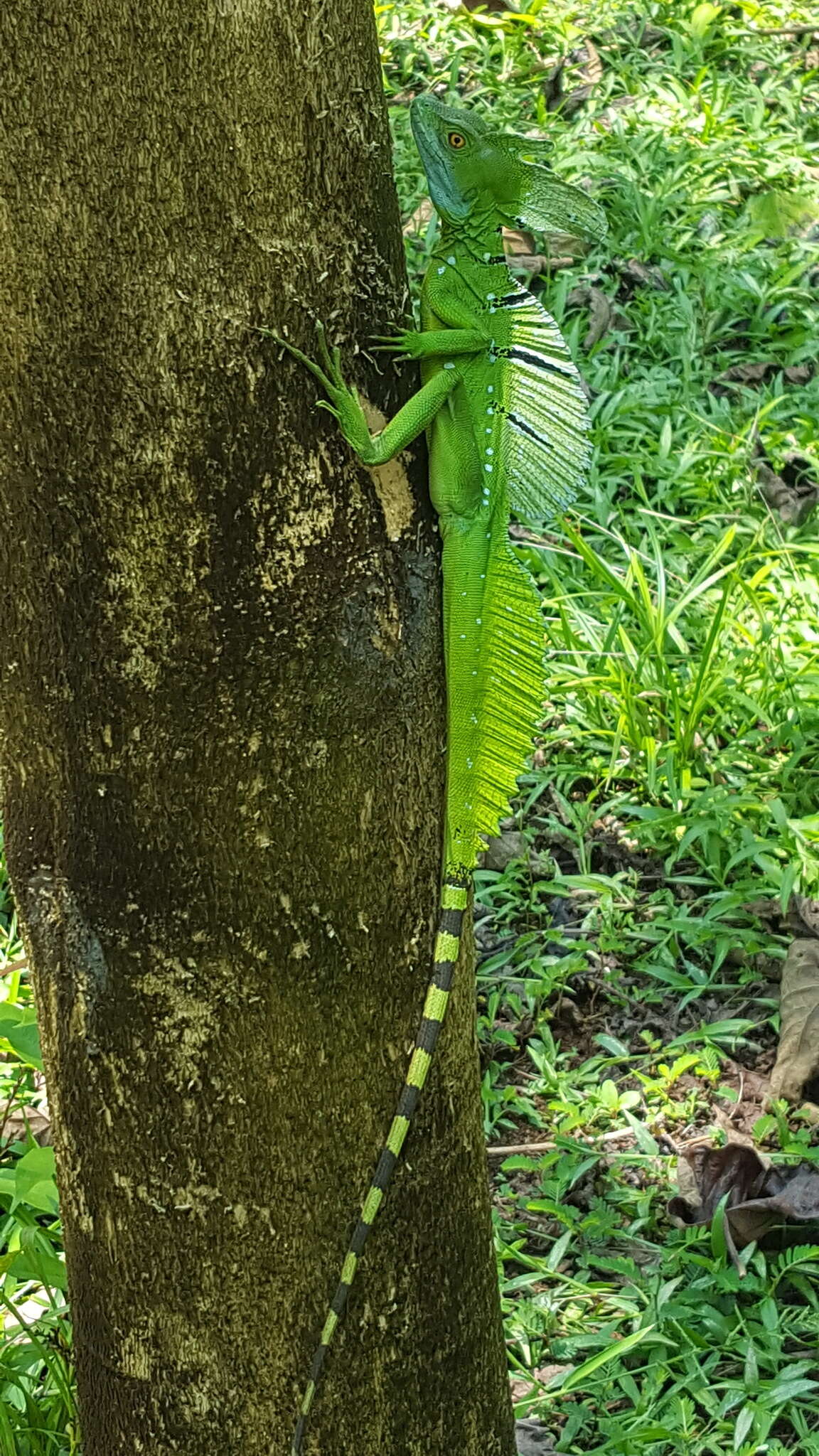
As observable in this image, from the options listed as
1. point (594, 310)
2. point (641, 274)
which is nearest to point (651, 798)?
point (594, 310)

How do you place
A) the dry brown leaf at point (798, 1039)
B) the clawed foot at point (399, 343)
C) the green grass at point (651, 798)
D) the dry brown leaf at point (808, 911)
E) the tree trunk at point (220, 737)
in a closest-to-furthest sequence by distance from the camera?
1. the tree trunk at point (220, 737)
2. the clawed foot at point (399, 343)
3. the green grass at point (651, 798)
4. the dry brown leaf at point (798, 1039)
5. the dry brown leaf at point (808, 911)

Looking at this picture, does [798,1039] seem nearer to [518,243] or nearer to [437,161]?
[437,161]

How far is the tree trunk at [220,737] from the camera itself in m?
1.54

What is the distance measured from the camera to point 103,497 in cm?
162

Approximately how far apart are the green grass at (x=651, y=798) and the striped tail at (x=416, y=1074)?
2.39 feet

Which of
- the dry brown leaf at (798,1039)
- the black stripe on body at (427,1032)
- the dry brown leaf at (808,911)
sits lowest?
the black stripe on body at (427,1032)

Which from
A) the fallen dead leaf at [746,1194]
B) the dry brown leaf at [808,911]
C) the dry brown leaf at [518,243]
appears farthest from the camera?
the dry brown leaf at [518,243]

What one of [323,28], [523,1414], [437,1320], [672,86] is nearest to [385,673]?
[323,28]

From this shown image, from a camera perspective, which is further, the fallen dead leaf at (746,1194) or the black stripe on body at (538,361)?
the fallen dead leaf at (746,1194)

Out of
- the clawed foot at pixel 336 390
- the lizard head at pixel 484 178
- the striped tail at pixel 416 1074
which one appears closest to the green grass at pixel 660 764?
the lizard head at pixel 484 178

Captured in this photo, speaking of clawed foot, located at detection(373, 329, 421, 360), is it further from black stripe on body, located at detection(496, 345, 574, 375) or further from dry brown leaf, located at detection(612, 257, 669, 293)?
dry brown leaf, located at detection(612, 257, 669, 293)

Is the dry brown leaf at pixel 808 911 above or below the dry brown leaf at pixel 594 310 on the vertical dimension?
below

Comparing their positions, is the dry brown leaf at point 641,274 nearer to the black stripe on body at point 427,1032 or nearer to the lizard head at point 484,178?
the lizard head at point 484,178

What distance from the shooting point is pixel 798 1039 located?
3047 millimetres
